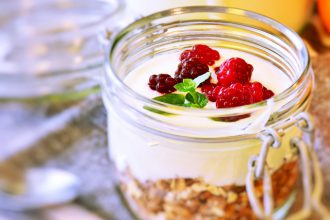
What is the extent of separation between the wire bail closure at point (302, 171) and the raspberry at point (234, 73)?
0.08 m

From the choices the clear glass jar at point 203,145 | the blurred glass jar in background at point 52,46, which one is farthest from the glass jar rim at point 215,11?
the blurred glass jar in background at point 52,46

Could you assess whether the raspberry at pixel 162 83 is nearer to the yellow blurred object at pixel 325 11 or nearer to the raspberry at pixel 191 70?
the raspberry at pixel 191 70

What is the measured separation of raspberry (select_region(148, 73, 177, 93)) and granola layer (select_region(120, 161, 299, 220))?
0.30ft

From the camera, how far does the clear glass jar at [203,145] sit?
1.57 feet

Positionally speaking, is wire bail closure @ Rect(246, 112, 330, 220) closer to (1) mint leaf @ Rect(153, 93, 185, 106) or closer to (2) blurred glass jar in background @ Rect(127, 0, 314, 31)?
(1) mint leaf @ Rect(153, 93, 185, 106)

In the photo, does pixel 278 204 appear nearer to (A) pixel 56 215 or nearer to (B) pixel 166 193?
(B) pixel 166 193

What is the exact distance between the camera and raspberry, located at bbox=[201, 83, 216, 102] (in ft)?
1.73

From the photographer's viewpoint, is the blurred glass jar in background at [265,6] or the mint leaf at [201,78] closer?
the mint leaf at [201,78]

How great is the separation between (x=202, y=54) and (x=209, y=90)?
0.22ft

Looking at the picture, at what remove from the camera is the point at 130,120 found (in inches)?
20.2

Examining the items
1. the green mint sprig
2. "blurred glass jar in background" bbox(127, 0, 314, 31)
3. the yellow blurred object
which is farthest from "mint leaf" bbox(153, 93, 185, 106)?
the yellow blurred object

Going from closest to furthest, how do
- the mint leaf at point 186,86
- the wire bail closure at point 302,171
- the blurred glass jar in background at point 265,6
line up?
the wire bail closure at point 302,171 < the mint leaf at point 186,86 < the blurred glass jar in background at point 265,6

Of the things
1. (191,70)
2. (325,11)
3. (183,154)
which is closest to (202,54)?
(191,70)

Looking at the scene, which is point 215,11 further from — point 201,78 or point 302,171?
point 302,171
